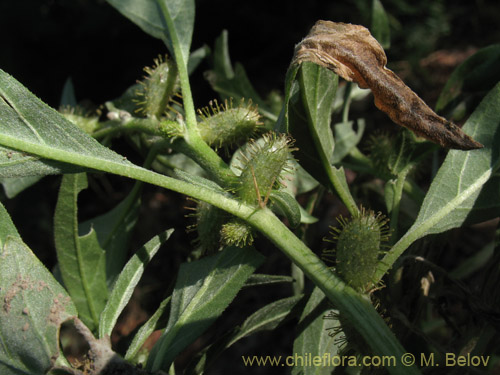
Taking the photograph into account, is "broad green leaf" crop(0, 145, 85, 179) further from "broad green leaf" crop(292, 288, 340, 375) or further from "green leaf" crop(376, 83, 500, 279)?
"green leaf" crop(376, 83, 500, 279)

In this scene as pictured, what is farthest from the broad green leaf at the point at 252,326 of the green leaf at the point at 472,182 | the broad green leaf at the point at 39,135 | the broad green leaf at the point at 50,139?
the broad green leaf at the point at 39,135

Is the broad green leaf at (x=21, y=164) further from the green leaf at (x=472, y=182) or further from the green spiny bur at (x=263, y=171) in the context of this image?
the green leaf at (x=472, y=182)

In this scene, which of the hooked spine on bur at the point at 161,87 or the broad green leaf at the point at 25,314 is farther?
the hooked spine on bur at the point at 161,87

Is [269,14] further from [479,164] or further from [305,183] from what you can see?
[479,164]

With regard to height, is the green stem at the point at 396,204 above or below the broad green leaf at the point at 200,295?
above

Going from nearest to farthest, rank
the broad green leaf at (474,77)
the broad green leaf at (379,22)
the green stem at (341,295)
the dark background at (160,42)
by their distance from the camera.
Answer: the green stem at (341,295) < the broad green leaf at (474,77) < the broad green leaf at (379,22) < the dark background at (160,42)

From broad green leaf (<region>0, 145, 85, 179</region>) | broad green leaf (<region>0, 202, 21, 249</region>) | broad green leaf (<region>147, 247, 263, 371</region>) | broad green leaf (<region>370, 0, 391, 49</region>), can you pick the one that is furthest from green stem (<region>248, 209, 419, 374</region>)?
broad green leaf (<region>370, 0, 391, 49</region>)

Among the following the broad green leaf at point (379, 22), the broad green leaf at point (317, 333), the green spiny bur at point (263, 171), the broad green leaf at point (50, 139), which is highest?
the broad green leaf at point (379, 22)
